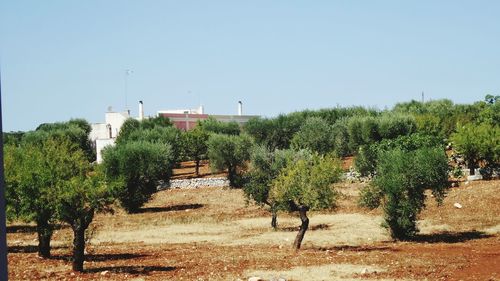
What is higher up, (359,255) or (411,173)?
(411,173)

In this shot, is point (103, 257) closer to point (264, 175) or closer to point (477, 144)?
point (264, 175)

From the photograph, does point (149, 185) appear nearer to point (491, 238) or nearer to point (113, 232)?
point (113, 232)

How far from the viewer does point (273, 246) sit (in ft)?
124

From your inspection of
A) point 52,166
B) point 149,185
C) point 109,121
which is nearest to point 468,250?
point 52,166

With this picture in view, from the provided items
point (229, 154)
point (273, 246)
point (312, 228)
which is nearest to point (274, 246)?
point (273, 246)

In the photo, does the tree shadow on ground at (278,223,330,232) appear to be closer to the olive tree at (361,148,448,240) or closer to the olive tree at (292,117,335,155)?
the olive tree at (361,148,448,240)

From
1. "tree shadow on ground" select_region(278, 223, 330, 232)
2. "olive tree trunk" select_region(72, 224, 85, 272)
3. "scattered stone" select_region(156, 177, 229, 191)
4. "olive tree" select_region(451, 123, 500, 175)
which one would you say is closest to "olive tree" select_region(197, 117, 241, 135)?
"scattered stone" select_region(156, 177, 229, 191)

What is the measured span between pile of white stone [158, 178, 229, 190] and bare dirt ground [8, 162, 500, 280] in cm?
1569

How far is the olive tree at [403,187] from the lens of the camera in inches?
1532

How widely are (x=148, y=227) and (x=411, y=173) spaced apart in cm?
2456

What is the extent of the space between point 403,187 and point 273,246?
377 inches

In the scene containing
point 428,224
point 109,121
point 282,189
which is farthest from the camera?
point 109,121

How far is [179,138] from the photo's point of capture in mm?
97938

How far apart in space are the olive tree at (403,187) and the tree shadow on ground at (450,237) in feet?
3.10
